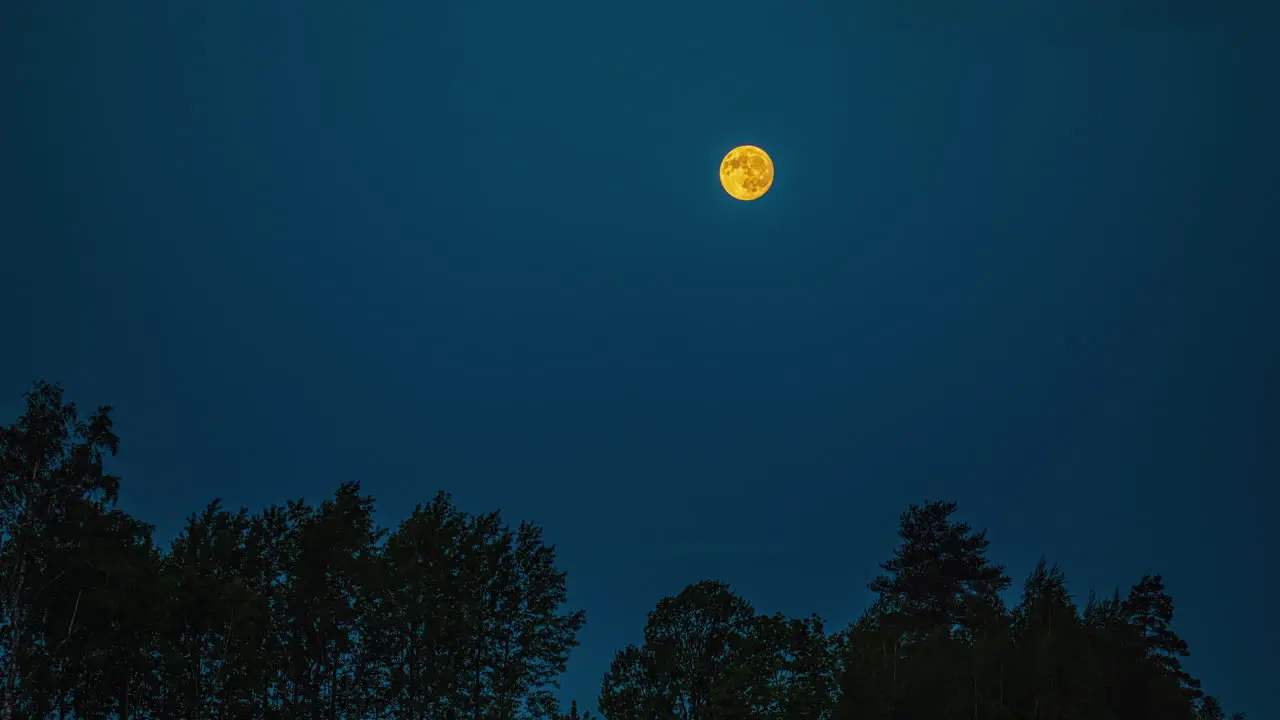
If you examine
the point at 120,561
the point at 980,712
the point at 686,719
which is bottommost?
the point at 980,712

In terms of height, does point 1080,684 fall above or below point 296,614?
below

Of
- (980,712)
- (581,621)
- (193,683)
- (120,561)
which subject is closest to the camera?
(980,712)

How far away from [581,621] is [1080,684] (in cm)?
2911

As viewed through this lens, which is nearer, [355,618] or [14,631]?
[14,631]

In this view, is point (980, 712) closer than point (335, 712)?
Yes

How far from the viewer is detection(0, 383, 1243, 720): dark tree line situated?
4244 cm

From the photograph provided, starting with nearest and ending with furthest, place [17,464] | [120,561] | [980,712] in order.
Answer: [980,712] → [17,464] → [120,561]

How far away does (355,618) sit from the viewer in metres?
53.7

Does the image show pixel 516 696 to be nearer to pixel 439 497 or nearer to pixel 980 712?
pixel 439 497

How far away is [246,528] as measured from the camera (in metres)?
56.6

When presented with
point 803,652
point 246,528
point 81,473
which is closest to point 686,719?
point 803,652

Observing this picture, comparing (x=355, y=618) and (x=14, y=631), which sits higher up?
(x=355, y=618)

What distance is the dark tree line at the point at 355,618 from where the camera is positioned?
42438 millimetres

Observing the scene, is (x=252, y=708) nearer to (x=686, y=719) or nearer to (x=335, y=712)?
(x=335, y=712)
